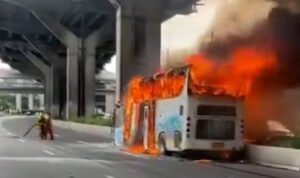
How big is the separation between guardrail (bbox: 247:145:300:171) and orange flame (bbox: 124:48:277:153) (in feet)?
7.21

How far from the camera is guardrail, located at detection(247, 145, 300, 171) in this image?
2298 centimetres

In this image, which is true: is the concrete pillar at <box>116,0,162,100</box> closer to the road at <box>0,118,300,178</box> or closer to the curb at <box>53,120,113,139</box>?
the curb at <box>53,120,113,139</box>

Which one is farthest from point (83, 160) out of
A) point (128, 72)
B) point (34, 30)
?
point (34, 30)

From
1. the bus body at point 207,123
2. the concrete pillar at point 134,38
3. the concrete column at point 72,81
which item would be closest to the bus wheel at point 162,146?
the bus body at point 207,123

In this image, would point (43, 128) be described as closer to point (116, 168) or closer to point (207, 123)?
point (207, 123)

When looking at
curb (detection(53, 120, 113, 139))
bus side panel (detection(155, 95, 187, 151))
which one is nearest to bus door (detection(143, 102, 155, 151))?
bus side panel (detection(155, 95, 187, 151))

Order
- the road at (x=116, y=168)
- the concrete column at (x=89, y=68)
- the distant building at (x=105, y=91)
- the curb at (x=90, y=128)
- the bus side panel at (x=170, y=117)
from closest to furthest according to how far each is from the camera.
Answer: the road at (x=116, y=168)
the bus side panel at (x=170, y=117)
the curb at (x=90, y=128)
the concrete column at (x=89, y=68)
the distant building at (x=105, y=91)

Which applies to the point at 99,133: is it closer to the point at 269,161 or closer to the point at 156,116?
the point at 156,116

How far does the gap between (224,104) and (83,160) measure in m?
5.40

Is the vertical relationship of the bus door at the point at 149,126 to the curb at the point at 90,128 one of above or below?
above

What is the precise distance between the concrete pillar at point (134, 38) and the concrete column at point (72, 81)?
2882 cm

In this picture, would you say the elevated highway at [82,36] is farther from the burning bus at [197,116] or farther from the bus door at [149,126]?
the burning bus at [197,116]

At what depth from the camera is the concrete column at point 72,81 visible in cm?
8069

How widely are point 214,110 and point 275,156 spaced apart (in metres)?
3.10
